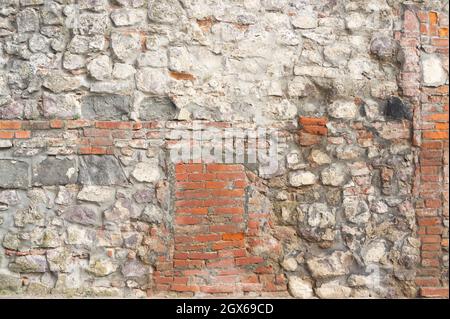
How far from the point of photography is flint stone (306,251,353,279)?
13.3 feet

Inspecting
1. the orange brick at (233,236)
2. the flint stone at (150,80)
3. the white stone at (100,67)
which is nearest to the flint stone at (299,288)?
the orange brick at (233,236)

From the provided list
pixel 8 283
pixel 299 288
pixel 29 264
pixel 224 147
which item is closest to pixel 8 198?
pixel 29 264

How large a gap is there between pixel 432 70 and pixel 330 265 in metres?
1.70

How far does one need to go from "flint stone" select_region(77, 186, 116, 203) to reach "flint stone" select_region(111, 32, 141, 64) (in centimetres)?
95

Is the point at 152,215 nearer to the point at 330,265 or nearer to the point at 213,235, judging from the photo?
the point at 213,235

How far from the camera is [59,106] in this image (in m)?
3.90

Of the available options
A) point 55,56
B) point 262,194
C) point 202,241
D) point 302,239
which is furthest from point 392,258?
point 55,56

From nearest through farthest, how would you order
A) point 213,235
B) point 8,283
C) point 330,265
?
point 8,283 → point 213,235 → point 330,265

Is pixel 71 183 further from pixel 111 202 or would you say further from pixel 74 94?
pixel 74 94

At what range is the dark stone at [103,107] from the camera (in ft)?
12.9

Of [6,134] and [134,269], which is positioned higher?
[6,134]

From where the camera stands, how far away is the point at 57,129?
389 cm

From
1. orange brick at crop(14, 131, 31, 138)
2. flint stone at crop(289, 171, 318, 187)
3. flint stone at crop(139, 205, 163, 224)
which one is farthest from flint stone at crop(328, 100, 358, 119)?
orange brick at crop(14, 131, 31, 138)

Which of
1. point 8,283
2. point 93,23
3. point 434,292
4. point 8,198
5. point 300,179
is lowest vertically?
point 434,292
